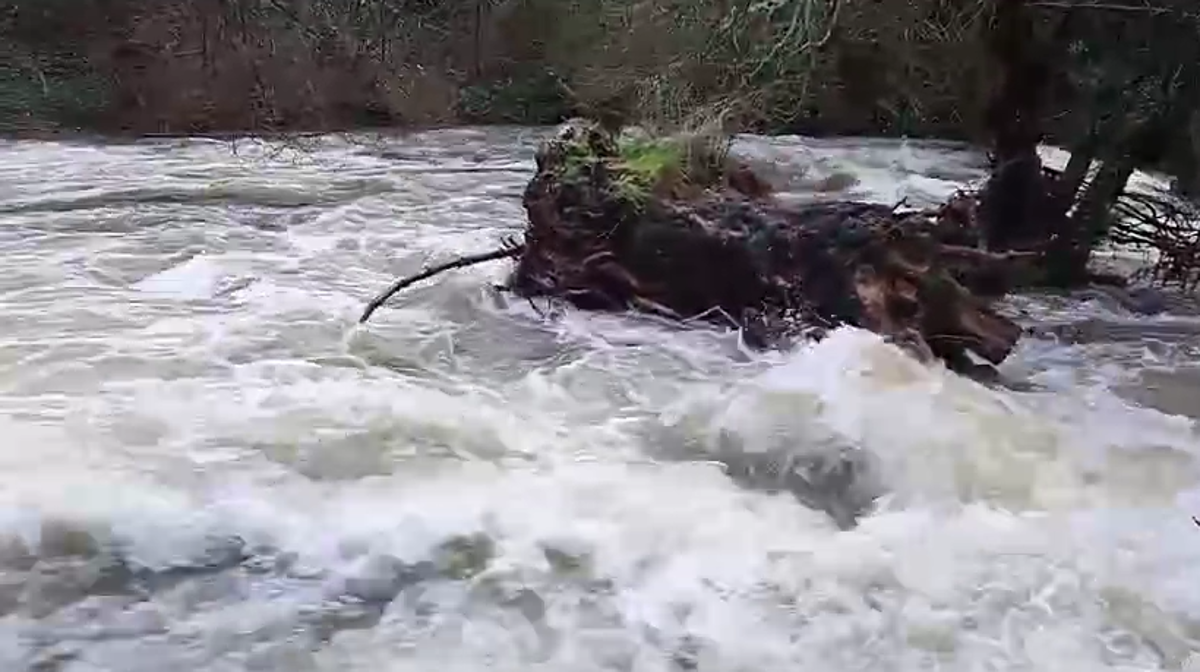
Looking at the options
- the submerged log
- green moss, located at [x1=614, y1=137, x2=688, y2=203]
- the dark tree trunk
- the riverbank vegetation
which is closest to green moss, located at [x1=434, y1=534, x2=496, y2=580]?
the submerged log

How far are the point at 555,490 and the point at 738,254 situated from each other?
2307 mm

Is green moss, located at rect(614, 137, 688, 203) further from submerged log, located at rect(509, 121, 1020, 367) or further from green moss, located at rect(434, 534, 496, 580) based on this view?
green moss, located at rect(434, 534, 496, 580)

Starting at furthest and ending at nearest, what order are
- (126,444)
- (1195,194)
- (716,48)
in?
(716,48)
(1195,194)
(126,444)

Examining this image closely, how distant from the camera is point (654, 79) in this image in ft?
30.3

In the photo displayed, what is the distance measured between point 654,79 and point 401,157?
636 cm

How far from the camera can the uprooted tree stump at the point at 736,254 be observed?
6605 mm

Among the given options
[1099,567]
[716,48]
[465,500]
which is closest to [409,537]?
[465,500]

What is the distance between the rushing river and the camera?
412 centimetres

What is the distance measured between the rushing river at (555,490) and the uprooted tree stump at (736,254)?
0.75 feet

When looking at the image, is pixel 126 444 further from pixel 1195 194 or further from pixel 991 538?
pixel 1195 194

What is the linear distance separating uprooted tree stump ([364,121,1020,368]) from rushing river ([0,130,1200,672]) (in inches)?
9.0

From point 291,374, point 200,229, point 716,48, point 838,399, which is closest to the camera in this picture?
point 838,399

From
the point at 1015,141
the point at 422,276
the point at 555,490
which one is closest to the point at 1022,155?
the point at 1015,141

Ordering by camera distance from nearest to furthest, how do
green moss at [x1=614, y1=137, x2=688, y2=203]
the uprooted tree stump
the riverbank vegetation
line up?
1. the uprooted tree stump
2. green moss at [x1=614, y1=137, x2=688, y2=203]
3. the riverbank vegetation
